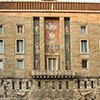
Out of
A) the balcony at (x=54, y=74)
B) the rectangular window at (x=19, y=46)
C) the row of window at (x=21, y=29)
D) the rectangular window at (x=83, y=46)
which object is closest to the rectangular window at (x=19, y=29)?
the row of window at (x=21, y=29)

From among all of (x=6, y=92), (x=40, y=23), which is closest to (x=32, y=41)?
(x=40, y=23)

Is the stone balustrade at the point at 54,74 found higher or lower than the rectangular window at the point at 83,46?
lower

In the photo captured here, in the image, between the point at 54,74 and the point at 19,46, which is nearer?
the point at 54,74

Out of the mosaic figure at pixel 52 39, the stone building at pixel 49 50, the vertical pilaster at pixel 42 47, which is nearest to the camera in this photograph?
the stone building at pixel 49 50

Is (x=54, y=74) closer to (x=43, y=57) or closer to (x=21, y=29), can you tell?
(x=43, y=57)

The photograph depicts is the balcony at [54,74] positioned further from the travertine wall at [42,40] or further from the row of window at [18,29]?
the row of window at [18,29]

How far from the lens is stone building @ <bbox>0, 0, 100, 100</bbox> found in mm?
70312

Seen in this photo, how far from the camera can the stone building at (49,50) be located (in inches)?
2768

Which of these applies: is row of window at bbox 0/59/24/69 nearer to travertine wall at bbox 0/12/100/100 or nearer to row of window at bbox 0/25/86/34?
travertine wall at bbox 0/12/100/100

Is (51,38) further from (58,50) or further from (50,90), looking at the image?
(50,90)

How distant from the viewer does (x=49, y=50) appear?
71.8m

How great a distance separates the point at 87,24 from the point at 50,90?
9198 millimetres

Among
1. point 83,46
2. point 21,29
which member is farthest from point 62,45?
point 21,29

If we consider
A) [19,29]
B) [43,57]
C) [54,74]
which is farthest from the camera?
[19,29]
